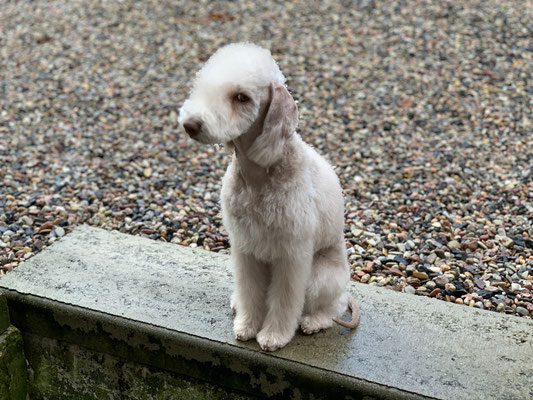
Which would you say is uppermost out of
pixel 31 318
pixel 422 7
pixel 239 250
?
pixel 422 7

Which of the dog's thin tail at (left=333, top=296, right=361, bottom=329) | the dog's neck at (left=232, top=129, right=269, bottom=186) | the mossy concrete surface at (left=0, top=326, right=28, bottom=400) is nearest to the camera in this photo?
the dog's neck at (left=232, top=129, right=269, bottom=186)

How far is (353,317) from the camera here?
2.72 metres

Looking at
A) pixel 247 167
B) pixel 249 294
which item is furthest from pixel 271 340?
pixel 247 167

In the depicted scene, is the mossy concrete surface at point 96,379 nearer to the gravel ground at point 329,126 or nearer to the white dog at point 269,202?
the white dog at point 269,202

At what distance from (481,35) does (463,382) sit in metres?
5.53

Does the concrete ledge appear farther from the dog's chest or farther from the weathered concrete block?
the dog's chest

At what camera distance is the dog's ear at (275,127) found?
2.15 metres

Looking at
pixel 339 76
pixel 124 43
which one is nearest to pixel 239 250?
pixel 339 76

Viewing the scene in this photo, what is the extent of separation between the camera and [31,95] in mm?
6293

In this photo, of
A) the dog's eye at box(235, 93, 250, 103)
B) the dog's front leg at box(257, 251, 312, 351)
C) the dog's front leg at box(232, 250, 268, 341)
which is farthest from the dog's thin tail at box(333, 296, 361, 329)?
the dog's eye at box(235, 93, 250, 103)

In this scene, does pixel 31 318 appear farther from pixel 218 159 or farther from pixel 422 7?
pixel 422 7

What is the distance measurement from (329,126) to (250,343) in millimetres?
3389

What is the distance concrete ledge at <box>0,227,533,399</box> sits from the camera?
243cm

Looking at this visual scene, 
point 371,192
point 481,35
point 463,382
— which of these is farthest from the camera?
point 481,35
